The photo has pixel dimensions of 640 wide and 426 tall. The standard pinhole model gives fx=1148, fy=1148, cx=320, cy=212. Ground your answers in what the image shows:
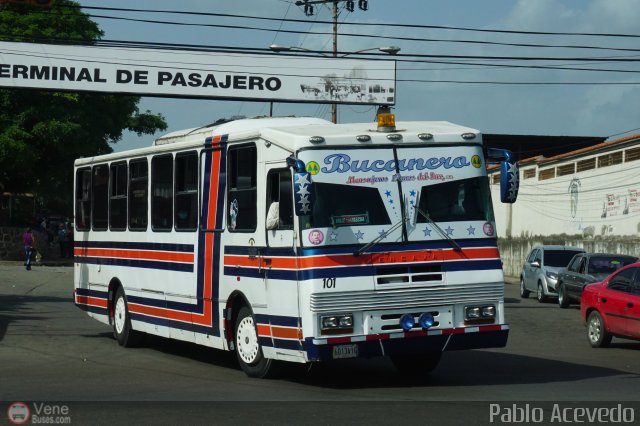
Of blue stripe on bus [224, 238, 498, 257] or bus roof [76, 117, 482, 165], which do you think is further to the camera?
bus roof [76, 117, 482, 165]

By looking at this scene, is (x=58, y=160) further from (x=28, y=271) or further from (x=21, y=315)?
(x=21, y=315)

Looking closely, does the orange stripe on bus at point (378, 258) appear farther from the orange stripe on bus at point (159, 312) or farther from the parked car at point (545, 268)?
the parked car at point (545, 268)

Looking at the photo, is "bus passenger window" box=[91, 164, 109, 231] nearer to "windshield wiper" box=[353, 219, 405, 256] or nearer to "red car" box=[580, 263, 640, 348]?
"windshield wiper" box=[353, 219, 405, 256]

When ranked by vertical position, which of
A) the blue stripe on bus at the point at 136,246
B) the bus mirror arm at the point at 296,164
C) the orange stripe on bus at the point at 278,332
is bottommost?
the orange stripe on bus at the point at 278,332

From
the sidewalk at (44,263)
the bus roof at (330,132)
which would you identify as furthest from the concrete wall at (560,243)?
the bus roof at (330,132)

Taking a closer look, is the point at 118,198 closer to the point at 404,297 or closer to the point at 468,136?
the point at 468,136

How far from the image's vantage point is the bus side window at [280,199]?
13207mm

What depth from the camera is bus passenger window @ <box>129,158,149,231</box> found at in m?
17.6

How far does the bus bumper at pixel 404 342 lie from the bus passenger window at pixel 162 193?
4667mm

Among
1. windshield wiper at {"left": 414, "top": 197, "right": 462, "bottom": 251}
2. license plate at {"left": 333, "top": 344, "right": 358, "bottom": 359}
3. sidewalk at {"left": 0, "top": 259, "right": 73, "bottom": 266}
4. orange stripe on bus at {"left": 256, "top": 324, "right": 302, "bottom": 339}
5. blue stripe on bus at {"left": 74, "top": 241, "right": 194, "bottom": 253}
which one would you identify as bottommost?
sidewalk at {"left": 0, "top": 259, "right": 73, "bottom": 266}

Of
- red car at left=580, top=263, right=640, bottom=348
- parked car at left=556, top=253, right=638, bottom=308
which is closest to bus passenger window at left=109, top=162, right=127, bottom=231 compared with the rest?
red car at left=580, top=263, right=640, bottom=348

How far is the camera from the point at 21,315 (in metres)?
24.2

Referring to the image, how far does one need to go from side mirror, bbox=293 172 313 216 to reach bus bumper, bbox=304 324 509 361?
1.44 meters

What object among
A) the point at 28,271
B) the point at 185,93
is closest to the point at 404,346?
the point at 185,93
